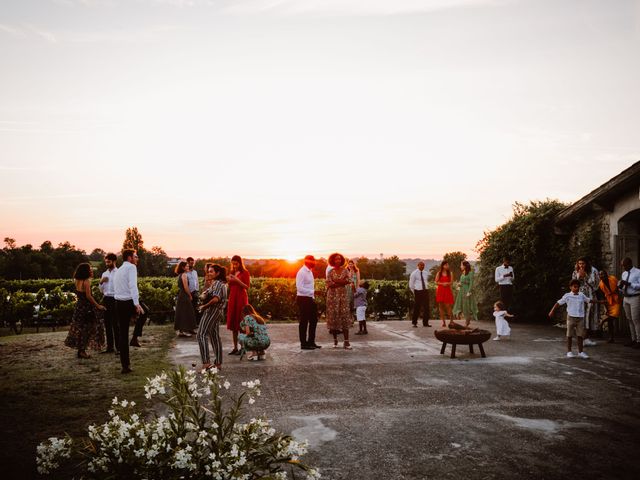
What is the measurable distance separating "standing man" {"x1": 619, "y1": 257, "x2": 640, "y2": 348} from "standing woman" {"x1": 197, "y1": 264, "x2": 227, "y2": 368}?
911cm

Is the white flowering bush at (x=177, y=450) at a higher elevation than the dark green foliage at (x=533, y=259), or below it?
below

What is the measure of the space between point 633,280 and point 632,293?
32cm

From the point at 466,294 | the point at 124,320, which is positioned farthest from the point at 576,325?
the point at 124,320

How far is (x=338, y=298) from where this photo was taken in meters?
11.6

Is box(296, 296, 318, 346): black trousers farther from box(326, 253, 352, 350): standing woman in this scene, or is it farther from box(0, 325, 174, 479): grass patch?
box(0, 325, 174, 479): grass patch

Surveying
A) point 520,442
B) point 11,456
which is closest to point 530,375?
point 520,442

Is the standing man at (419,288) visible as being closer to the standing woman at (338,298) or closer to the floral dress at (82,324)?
the standing woman at (338,298)

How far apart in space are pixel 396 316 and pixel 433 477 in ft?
50.6

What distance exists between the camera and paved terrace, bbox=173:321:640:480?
4.91 metres

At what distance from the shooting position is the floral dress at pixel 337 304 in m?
11.4

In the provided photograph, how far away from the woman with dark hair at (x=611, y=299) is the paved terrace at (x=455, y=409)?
1115mm

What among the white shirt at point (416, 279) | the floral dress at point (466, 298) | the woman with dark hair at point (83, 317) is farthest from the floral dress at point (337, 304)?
the woman with dark hair at point (83, 317)

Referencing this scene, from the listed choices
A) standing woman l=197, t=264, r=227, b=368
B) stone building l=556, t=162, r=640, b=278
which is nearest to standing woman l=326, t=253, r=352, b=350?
standing woman l=197, t=264, r=227, b=368

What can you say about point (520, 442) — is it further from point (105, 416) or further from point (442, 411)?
point (105, 416)
